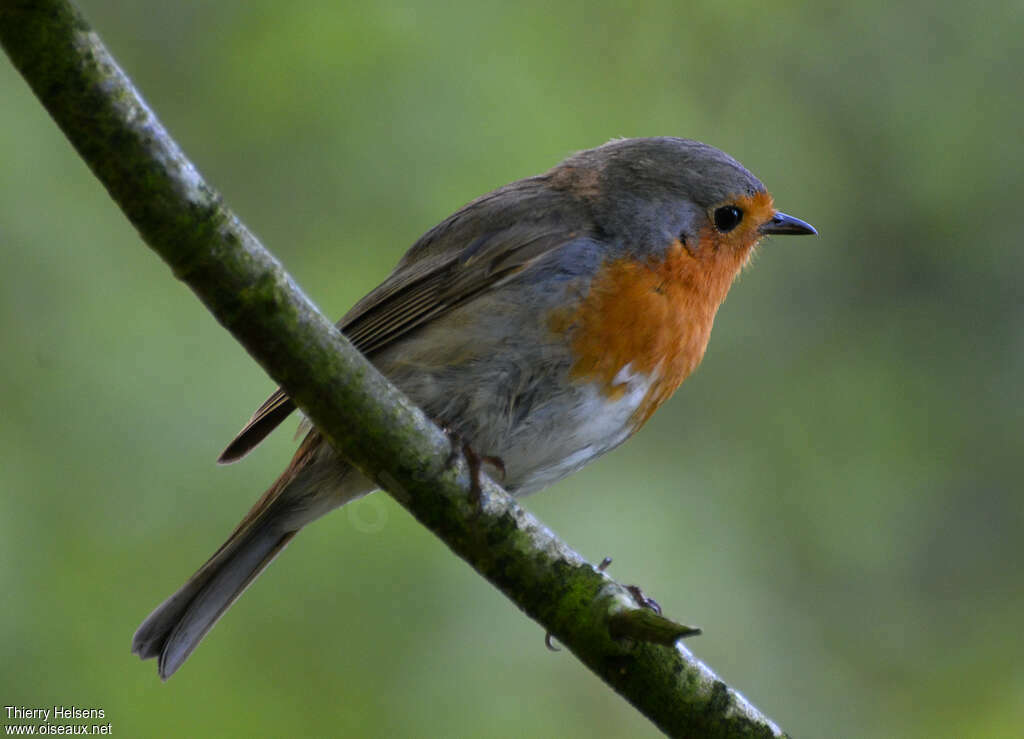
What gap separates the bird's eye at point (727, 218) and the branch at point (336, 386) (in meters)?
1.47

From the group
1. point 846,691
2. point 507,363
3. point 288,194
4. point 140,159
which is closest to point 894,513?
point 846,691

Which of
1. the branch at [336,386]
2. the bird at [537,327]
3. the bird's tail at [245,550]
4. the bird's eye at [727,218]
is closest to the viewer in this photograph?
the branch at [336,386]

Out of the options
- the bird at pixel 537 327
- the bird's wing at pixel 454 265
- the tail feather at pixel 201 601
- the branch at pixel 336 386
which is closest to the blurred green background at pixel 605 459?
the tail feather at pixel 201 601

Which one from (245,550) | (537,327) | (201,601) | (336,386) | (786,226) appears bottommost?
(201,601)

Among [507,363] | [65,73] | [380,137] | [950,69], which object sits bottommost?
[65,73]

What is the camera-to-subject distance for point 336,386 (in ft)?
7.84

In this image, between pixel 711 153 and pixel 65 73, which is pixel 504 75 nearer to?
pixel 711 153

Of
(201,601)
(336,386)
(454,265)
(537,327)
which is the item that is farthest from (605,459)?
(336,386)

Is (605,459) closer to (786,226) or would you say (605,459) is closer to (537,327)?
(786,226)

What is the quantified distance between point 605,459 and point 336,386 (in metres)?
2.49

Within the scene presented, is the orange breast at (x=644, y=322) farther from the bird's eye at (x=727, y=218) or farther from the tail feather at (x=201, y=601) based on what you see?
the tail feather at (x=201, y=601)

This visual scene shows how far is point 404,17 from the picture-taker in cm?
453

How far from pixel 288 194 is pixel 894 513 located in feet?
8.96

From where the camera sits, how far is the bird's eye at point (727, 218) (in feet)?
12.4
